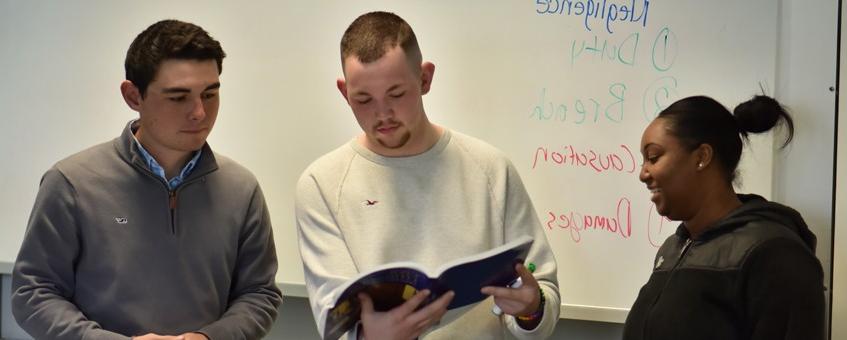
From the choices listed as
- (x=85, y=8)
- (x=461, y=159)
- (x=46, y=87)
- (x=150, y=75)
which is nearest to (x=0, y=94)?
(x=46, y=87)

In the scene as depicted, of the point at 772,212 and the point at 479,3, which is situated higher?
the point at 479,3

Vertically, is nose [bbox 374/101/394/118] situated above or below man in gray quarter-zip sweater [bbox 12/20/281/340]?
above

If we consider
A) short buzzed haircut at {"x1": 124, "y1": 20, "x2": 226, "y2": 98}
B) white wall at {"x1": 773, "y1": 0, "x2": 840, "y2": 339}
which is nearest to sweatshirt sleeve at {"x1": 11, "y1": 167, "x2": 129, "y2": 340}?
short buzzed haircut at {"x1": 124, "y1": 20, "x2": 226, "y2": 98}

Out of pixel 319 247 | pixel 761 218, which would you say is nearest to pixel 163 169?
pixel 319 247

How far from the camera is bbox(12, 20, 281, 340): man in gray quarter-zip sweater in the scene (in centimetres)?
Answer: 188

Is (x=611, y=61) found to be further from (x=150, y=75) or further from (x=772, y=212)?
(x=150, y=75)

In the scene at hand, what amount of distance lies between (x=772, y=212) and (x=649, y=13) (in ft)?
2.65

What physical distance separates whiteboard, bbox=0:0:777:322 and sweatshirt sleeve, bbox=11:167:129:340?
96 cm

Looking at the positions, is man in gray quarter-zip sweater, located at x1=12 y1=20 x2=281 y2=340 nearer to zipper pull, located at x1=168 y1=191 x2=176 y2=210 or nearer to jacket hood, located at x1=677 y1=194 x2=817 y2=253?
zipper pull, located at x1=168 y1=191 x2=176 y2=210

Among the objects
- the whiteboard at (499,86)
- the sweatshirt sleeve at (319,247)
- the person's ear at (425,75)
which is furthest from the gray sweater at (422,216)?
the whiteboard at (499,86)

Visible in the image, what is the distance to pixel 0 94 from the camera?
10.1 feet

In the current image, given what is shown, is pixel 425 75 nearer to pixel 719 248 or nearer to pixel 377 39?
pixel 377 39

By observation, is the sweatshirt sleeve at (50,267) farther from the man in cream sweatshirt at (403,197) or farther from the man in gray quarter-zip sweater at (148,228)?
the man in cream sweatshirt at (403,197)

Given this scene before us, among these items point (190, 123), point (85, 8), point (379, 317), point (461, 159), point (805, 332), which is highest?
point (85, 8)
